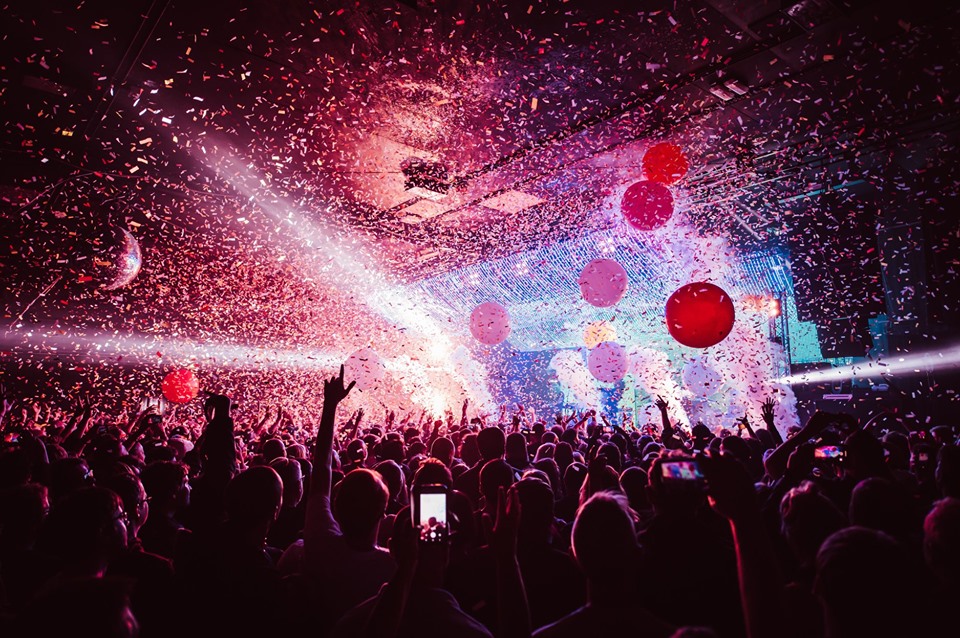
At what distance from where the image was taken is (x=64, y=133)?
6.95 m

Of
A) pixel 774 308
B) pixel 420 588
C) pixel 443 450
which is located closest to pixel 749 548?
pixel 420 588

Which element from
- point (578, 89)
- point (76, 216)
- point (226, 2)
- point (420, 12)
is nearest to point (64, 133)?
point (76, 216)

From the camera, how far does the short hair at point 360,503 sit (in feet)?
7.11

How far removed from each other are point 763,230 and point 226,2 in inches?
387

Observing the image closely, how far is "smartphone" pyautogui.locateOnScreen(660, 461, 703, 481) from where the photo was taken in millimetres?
1578

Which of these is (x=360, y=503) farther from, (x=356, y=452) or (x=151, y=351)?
(x=151, y=351)

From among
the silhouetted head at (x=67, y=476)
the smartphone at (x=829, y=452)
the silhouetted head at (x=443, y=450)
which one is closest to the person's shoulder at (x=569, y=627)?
the smartphone at (x=829, y=452)

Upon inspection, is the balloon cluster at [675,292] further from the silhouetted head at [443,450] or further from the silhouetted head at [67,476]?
the silhouetted head at [67,476]

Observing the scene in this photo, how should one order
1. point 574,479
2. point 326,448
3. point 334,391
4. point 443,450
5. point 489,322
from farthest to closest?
1. point 489,322
2. point 443,450
3. point 574,479
4. point 334,391
5. point 326,448

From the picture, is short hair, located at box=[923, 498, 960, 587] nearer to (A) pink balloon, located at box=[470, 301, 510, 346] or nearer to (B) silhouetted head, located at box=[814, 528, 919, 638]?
(B) silhouetted head, located at box=[814, 528, 919, 638]

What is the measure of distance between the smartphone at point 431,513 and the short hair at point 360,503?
2.05 ft

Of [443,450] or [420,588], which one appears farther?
[443,450]

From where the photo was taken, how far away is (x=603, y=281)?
7449 millimetres

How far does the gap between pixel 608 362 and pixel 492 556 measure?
7.20m
